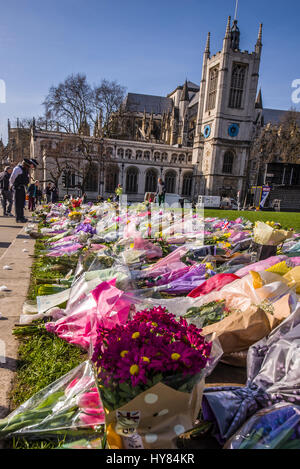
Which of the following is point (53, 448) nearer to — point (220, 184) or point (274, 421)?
point (274, 421)

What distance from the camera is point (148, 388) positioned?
1.24 m

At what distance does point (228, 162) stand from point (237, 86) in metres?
10.8

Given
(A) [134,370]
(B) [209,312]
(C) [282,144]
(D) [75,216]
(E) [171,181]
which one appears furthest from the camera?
(E) [171,181]

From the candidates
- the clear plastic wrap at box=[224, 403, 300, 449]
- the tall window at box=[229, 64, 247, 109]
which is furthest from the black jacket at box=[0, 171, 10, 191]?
the tall window at box=[229, 64, 247, 109]

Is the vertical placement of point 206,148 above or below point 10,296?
above

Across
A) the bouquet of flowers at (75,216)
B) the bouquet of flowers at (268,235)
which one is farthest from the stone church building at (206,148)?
the bouquet of flowers at (268,235)

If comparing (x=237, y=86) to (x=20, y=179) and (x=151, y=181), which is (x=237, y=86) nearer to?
(x=151, y=181)

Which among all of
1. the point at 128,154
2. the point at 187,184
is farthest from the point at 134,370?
the point at 128,154

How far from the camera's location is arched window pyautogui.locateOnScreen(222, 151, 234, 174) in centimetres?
4341

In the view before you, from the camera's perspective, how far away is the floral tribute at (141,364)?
4.08 ft

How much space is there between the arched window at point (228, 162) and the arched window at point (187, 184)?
5832 millimetres

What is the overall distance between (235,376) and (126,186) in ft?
147

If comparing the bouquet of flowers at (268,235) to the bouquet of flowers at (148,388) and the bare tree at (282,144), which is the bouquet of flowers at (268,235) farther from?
the bare tree at (282,144)
